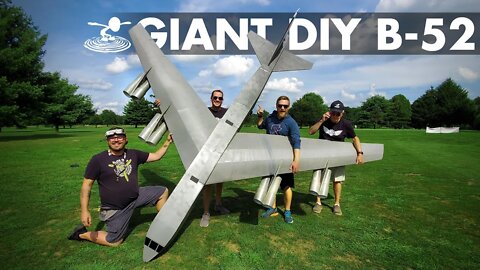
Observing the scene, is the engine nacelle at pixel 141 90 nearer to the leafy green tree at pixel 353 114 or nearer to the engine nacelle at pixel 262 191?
the engine nacelle at pixel 262 191

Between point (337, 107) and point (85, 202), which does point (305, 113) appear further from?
point (85, 202)

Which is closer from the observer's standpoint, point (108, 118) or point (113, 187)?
point (113, 187)

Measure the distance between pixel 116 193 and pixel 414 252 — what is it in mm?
6013

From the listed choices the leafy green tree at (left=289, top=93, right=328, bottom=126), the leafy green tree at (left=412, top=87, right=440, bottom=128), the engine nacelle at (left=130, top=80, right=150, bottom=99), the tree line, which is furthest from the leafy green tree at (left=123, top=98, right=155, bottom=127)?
the engine nacelle at (left=130, top=80, right=150, bottom=99)

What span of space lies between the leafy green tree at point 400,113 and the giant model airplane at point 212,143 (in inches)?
4076

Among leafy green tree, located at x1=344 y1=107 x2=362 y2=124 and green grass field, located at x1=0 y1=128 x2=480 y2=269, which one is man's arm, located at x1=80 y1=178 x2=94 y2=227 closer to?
green grass field, located at x1=0 y1=128 x2=480 y2=269

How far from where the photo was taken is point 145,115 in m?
98.2

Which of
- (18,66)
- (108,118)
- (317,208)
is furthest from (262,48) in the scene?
(108,118)

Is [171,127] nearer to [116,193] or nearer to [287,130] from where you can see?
[116,193]

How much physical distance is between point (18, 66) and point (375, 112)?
107776mm

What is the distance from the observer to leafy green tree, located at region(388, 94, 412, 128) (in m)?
93.1

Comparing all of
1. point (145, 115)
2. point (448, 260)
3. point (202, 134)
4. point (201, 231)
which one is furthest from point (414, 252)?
point (145, 115)

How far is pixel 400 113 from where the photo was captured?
96312 mm

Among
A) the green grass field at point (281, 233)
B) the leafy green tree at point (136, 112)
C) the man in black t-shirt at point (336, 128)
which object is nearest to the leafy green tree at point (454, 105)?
the green grass field at point (281, 233)
